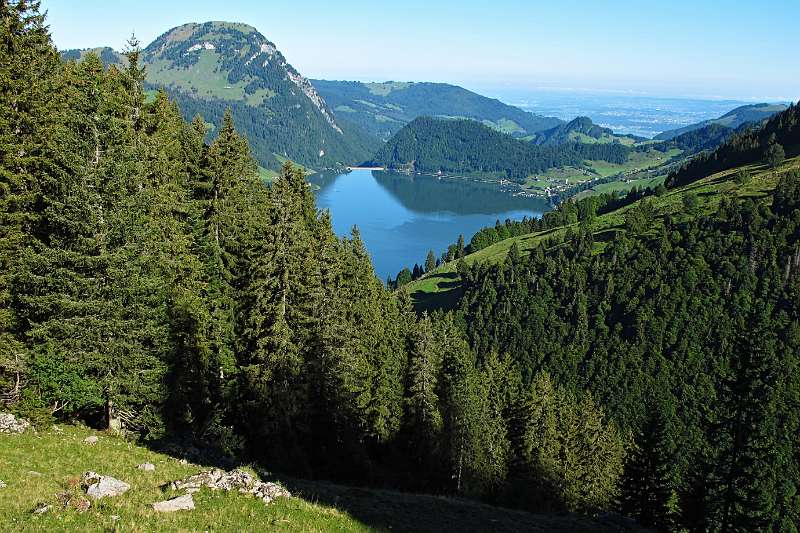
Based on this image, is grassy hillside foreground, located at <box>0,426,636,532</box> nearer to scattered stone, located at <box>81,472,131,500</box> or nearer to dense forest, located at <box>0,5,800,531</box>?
scattered stone, located at <box>81,472,131,500</box>

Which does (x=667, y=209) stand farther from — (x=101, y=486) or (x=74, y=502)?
(x=74, y=502)

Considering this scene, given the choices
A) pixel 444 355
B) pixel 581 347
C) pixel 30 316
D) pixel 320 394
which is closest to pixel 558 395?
pixel 444 355

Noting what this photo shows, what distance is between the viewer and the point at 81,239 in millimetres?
22016

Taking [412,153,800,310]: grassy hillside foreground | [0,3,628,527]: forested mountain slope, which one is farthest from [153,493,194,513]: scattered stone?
[412,153,800,310]: grassy hillside foreground

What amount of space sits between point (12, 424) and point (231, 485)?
383 inches

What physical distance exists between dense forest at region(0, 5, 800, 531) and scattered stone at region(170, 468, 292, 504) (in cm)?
723

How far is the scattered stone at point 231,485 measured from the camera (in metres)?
17.9

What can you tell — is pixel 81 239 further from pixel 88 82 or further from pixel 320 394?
pixel 320 394

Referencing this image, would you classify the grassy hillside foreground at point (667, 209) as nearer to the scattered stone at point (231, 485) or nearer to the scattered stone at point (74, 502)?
the scattered stone at point (231, 485)

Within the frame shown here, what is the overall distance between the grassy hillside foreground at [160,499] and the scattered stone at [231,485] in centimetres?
35

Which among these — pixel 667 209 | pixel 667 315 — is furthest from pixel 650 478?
pixel 667 209

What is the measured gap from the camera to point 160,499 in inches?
648

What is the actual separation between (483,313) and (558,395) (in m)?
80.0

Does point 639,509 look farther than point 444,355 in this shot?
No
